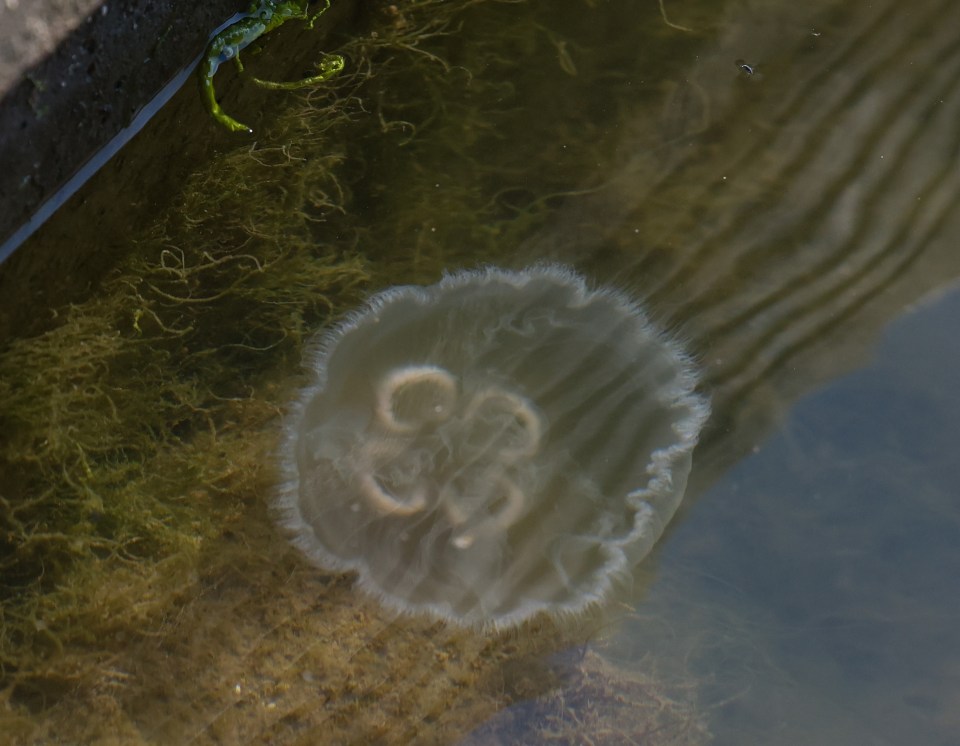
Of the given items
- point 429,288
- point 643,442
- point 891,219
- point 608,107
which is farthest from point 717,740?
point 608,107

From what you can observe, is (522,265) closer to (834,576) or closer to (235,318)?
(235,318)

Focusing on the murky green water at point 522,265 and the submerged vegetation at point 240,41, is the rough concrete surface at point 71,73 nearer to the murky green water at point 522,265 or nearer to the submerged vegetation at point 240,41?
the submerged vegetation at point 240,41

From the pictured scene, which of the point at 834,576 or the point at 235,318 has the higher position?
the point at 235,318

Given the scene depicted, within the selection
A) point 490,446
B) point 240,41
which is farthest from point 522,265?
point 240,41

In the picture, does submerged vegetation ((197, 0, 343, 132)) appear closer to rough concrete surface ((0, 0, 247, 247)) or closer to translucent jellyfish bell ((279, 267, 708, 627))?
rough concrete surface ((0, 0, 247, 247))

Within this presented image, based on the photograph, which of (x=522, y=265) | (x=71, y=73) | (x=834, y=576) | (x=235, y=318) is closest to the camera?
(x=71, y=73)

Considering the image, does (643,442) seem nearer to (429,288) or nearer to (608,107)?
(429,288)

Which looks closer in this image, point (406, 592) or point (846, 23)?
point (406, 592)
